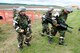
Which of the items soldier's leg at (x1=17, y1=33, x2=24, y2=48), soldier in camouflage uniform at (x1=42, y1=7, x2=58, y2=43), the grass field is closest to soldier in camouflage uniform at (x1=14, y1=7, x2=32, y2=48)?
soldier's leg at (x1=17, y1=33, x2=24, y2=48)

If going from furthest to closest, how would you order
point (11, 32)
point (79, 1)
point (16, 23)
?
point (79, 1)
point (11, 32)
point (16, 23)

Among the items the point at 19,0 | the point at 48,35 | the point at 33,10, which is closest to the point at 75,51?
the point at 48,35

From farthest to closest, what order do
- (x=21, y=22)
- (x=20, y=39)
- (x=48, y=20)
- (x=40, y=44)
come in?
(x=48, y=20), (x=40, y=44), (x=20, y=39), (x=21, y=22)

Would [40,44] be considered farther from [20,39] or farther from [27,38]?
[20,39]

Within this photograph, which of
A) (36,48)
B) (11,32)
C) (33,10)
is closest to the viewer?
(36,48)

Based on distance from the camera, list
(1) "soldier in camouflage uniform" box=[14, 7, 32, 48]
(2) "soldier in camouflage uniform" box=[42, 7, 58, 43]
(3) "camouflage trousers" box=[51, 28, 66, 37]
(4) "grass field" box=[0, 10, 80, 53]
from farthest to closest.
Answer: (2) "soldier in camouflage uniform" box=[42, 7, 58, 43]
(3) "camouflage trousers" box=[51, 28, 66, 37]
(4) "grass field" box=[0, 10, 80, 53]
(1) "soldier in camouflage uniform" box=[14, 7, 32, 48]

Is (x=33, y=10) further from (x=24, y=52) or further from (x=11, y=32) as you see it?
(x=24, y=52)

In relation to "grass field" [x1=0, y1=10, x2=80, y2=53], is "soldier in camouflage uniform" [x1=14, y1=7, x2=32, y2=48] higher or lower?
higher

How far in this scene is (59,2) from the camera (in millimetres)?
30484

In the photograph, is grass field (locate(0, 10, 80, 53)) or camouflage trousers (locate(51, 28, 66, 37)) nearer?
grass field (locate(0, 10, 80, 53))

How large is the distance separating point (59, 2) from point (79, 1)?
2.51 metres

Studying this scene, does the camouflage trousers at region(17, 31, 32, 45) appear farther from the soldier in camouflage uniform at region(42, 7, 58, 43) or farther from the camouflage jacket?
the soldier in camouflage uniform at region(42, 7, 58, 43)

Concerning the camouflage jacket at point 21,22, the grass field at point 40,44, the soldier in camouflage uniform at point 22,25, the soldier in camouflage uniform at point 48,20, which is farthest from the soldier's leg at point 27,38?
the soldier in camouflage uniform at point 48,20

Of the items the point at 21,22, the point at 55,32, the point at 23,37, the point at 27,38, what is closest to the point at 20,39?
the point at 23,37
